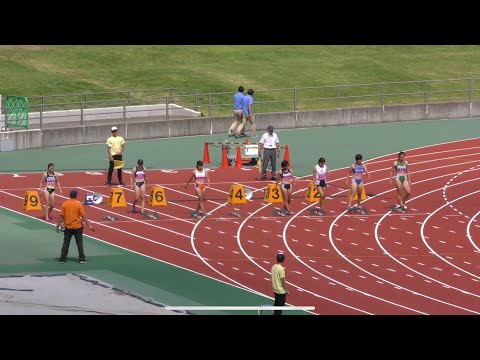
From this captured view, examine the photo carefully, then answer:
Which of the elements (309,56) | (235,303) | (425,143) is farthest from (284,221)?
(309,56)

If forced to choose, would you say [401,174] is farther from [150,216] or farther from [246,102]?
[246,102]

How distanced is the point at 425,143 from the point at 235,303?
69.9ft

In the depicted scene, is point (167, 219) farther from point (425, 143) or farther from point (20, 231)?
point (425, 143)

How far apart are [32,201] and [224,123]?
14.3 metres

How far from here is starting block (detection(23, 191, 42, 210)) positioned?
38125 millimetres

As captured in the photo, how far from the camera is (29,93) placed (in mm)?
54969

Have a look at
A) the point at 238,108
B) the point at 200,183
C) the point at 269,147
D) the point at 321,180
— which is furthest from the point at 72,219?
the point at 238,108

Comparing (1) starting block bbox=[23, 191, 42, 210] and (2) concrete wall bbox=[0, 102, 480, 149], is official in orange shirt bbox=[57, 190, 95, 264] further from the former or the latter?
(2) concrete wall bbox=[0, 102, 480, 149]

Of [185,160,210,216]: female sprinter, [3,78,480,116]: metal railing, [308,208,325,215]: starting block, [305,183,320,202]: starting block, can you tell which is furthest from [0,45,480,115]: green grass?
[185,160,210,216]: female sprinter

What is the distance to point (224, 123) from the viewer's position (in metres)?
51.5

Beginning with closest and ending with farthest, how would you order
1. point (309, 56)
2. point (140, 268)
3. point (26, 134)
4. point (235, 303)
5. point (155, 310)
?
point (155, 310) → point (235, 303) → point (140, 268) → point (26, 134) → point (309, 56)

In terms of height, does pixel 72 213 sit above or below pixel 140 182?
below

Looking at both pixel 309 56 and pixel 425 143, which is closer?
pixel 425 143

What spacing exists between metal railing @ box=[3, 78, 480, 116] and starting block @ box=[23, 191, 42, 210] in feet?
40.6
